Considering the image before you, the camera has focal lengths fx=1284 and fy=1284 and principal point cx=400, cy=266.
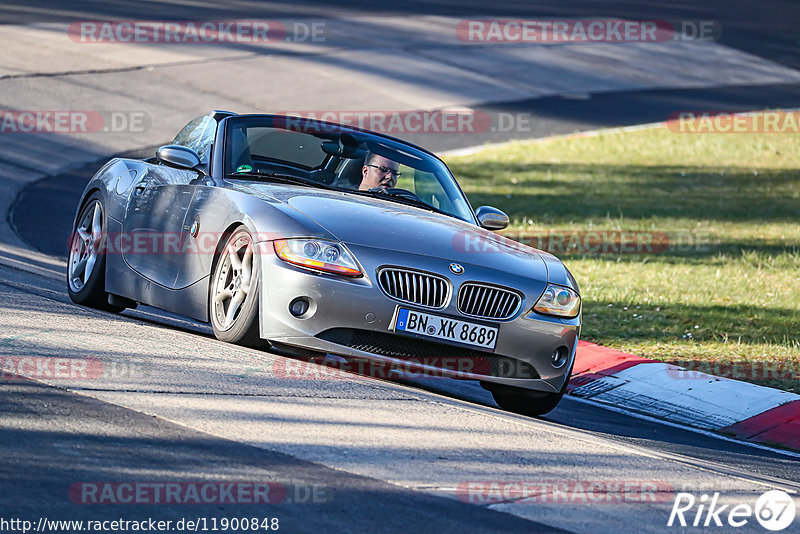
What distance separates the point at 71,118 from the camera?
19312 millimetres

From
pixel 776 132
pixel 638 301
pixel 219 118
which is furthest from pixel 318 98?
pixel 219 118

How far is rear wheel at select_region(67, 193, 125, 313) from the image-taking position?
8820 millimetres

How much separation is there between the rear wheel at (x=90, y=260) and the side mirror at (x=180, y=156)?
1.04 m

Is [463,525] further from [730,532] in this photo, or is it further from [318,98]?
[318,98]

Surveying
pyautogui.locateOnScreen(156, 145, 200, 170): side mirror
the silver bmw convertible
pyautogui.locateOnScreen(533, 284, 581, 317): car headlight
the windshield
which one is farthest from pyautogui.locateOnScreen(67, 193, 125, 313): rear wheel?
pyautogui.locateOnScreen(533, 284, 581, 317): car headlight

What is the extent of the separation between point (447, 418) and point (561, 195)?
1244 cm

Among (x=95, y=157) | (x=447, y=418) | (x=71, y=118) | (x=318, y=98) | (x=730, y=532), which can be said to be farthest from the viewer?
(x=318, y=98)

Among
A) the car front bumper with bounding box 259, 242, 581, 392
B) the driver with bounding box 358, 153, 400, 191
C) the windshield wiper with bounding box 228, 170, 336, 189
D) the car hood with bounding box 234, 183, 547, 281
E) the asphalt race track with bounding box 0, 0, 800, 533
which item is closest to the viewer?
the asphalt race track with bounding box 0, 0, 800, 533

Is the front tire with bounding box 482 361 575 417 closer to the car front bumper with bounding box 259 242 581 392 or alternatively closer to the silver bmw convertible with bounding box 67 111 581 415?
the silver bmw convertible with bounding box 67 111 581 415

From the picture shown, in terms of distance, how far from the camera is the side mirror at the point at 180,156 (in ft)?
26.5

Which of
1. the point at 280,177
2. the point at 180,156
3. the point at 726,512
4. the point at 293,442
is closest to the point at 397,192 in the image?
the point at 280,177

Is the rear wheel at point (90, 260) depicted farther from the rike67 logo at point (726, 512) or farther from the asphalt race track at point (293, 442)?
the rike67 logo at point (726, 512)

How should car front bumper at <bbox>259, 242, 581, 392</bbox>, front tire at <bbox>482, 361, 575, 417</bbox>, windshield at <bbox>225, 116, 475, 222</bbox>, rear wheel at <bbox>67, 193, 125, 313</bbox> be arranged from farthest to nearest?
1. rear wheel at <bbox>67, 193, 125, 313</bbox>
2. windshield at <bbox>225, 116, 475, 222</bbox>
3. front tire at <bbox>482, 361, 575, 417</bbox>
4. car front bumper at <bbox>259, 242, 581, 392</bbox>

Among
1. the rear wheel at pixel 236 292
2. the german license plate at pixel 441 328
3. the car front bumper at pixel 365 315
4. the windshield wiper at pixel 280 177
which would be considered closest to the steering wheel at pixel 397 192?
the windshield wiper at pixel 280 177
